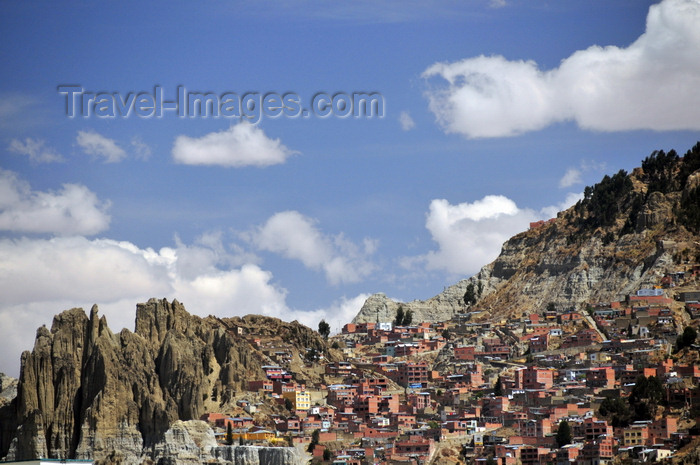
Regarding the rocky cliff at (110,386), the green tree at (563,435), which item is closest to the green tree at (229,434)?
the rocky cliff at (110,386)

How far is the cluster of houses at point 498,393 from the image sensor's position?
102250 millimetres

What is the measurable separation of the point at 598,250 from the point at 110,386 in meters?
60.2

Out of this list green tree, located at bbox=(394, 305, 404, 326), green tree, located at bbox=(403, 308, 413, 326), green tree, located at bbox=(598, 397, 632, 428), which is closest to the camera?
green tree, located at bbox=(598, 397, 632, 428)

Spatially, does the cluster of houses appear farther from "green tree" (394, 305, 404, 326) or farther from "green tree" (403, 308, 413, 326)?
"green tree" (394, 305, 404, 326)

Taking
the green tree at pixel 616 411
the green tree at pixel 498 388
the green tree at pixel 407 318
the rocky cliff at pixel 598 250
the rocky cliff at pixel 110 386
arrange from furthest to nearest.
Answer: the green tree at pixel 407 318 → the rocky cliff at pixel 598 250 → the green tree at pixel 498 388 → the rocky cliff at pixel 110 386 → the green tree at pixel 616 411

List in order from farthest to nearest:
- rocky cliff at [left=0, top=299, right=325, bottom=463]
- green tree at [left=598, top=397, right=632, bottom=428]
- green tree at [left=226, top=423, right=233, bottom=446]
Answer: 1. green tree at [left=226, top=423, right=233, bottom=446]
2. rocky cliff at [left=0, top=299, right=325, bottom=463]
3. green tree at [left=598, top=397, right=632, bottom=428]

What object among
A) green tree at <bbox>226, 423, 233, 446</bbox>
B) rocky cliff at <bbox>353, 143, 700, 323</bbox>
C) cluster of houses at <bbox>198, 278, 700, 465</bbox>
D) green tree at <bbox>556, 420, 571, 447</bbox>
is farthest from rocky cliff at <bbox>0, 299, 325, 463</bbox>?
rocky cliff at <bbox>353, 143, 700, 323</bbox>

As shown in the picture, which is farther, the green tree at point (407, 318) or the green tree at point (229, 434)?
the green tree at point (407, 318)

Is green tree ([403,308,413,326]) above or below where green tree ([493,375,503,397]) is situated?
above

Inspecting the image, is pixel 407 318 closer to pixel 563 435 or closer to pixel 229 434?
pixel 229 434

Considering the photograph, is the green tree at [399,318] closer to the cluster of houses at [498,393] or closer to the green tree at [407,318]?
the green tree at [407,318]

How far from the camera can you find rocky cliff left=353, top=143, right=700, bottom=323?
Answer: 14100 centimetres

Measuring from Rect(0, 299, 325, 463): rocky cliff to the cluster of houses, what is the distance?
3648 mm

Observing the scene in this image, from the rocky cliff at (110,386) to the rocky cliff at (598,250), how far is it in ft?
141
